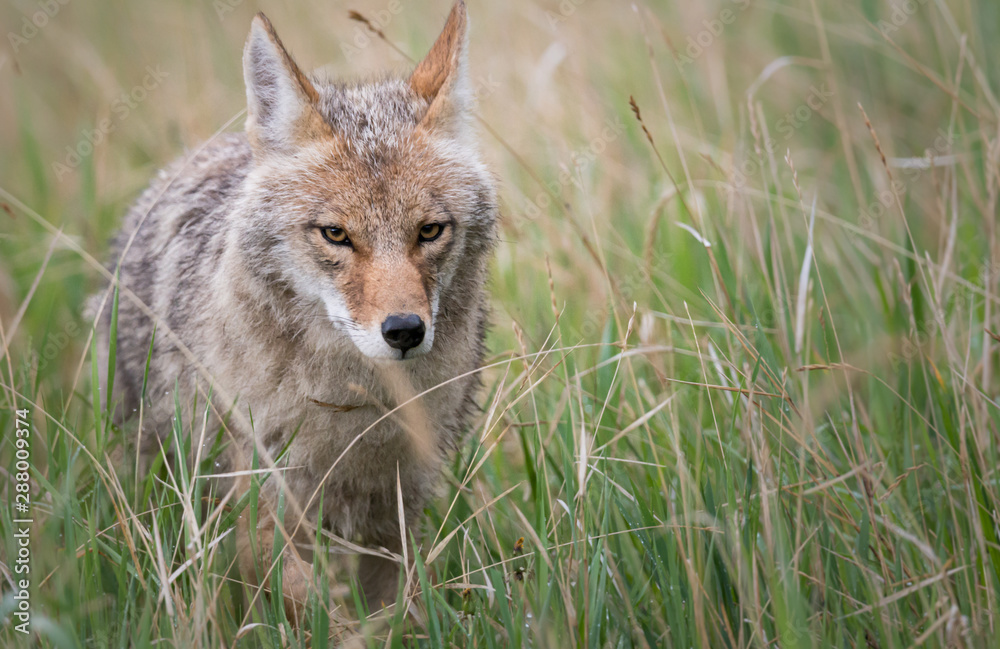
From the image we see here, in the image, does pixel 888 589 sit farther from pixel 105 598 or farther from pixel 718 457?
pixel 105 598

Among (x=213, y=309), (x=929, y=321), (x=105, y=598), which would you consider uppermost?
(x=213, y=309)

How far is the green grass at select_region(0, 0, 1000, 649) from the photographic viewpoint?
8.80ft

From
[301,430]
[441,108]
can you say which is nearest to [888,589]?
[301,430]

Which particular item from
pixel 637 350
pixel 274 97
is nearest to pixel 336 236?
pixel 274 97

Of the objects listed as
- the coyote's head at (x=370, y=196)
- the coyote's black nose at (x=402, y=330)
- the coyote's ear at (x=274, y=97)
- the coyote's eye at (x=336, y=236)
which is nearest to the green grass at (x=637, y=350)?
the coyote's black nose at (x=402, y=330)

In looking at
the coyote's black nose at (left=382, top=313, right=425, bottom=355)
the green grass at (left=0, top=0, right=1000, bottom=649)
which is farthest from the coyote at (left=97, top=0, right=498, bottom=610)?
the green grass at (left=0, top=0, right=1000, bottom=649)

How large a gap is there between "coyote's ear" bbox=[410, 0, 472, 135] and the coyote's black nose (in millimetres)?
1019

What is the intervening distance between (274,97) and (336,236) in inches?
27.8

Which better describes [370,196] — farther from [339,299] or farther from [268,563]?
[268,563]

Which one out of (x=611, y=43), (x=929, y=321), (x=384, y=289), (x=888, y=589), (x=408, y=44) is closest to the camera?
(x=888, y=589)

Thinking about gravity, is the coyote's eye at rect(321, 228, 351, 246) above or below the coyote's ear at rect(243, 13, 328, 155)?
below

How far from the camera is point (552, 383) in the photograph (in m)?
4.40

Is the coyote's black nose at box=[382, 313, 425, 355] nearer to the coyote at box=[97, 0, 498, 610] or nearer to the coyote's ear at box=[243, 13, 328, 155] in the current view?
the coyote at box=[97, 0, 498, 610]

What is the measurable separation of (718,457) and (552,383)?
131 cm
